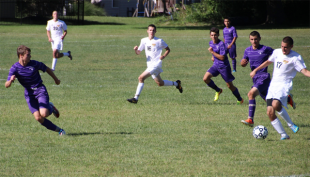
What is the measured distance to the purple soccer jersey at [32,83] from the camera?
→ 7055mm

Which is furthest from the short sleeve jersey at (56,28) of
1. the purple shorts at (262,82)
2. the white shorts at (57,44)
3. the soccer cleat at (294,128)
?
the soccer cleat at (294,128)

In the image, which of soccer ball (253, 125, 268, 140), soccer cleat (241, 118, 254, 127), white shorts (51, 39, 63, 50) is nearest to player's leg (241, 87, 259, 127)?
soccer cleat (241, 118, 254, 127)

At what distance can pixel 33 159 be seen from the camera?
20.2 ft

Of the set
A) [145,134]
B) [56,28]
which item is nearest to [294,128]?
[145,134]

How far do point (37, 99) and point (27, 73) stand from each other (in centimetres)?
52

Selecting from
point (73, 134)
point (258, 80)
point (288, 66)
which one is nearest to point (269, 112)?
point (288, 66)

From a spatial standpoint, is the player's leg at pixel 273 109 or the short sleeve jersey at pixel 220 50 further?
the short sleeve jersey at pixel 220 50

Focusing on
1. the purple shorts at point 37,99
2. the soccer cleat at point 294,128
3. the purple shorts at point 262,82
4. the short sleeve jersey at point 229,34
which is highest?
the short sleeve jersey at point 229,34

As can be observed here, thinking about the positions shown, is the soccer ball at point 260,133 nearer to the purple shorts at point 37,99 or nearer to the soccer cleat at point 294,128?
the soccer cleat at point 294,128

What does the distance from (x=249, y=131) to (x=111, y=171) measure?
3.35 meters

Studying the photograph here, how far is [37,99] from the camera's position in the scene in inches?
285

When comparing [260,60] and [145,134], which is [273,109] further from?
[145,134]

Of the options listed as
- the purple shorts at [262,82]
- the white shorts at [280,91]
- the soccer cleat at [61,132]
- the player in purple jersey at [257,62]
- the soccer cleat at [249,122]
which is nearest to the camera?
the white shorts at [280,91]

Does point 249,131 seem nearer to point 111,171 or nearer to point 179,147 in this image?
point 179,147
